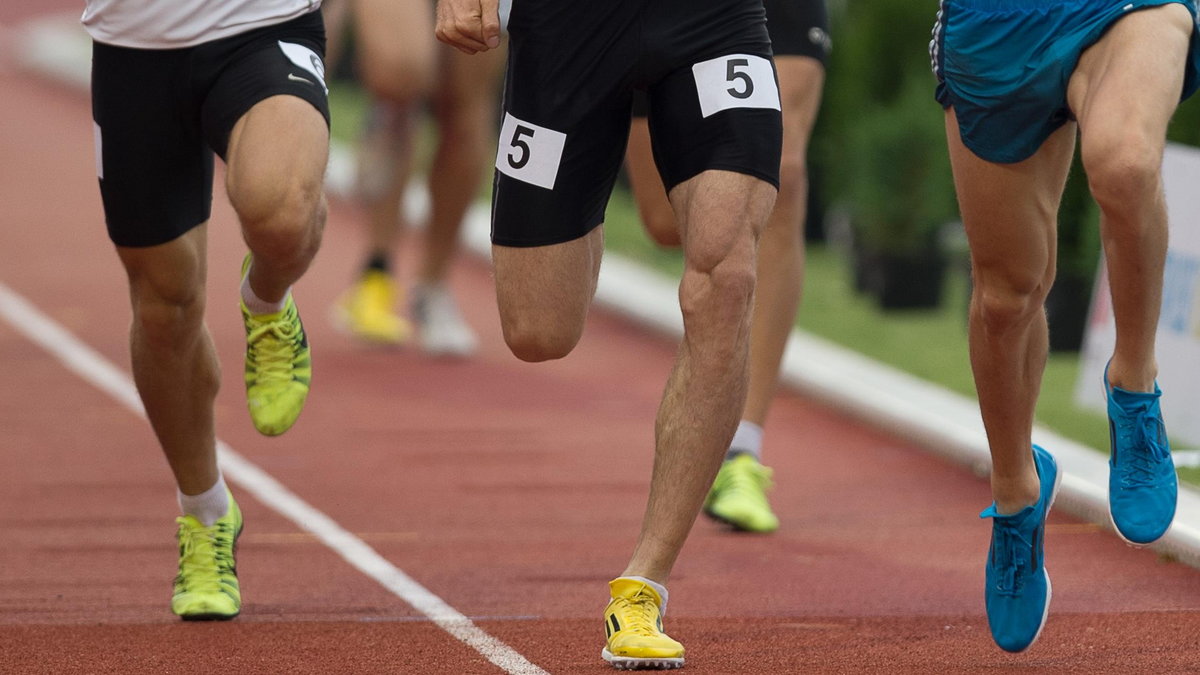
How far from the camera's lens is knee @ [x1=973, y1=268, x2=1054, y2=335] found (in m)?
4.94

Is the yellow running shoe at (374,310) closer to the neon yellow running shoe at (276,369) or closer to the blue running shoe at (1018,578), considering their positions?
the neon yellow running shoe at (276,369)

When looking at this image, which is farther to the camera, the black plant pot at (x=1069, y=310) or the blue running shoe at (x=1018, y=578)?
the black plant pot at (x=1069, y=310)

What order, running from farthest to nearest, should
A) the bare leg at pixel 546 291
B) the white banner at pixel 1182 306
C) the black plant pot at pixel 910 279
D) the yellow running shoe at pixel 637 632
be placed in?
the black plant pot at pixel 910 279 → the white banner at pixel 1182 306 → the bare leg at pixel 546 291 → the yellow running shoe at pixel 637 632

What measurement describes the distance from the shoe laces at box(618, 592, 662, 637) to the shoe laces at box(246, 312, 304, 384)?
1461mm

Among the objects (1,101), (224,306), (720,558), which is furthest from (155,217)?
(1,101)

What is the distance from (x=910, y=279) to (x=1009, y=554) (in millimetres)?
6567

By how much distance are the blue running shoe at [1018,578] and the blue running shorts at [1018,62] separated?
0.87 m

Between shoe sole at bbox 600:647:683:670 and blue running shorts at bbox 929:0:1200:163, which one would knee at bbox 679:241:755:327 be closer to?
blue running shorts at bbox 929:0:1200:163

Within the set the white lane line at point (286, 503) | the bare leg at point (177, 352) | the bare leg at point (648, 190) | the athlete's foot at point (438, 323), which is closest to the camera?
the white lane line at point (286, 503)

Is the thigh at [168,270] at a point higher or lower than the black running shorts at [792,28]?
lower

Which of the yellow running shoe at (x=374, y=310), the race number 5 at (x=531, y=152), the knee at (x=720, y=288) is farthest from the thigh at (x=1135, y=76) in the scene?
the yellow running shoe at (x=374, y=310)

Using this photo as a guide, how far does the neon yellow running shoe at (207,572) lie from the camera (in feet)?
17.9

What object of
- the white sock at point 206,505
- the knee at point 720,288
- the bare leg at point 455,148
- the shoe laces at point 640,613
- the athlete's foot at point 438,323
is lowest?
the athlete's foot at point 438,323

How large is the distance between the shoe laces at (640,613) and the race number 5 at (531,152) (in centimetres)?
100
